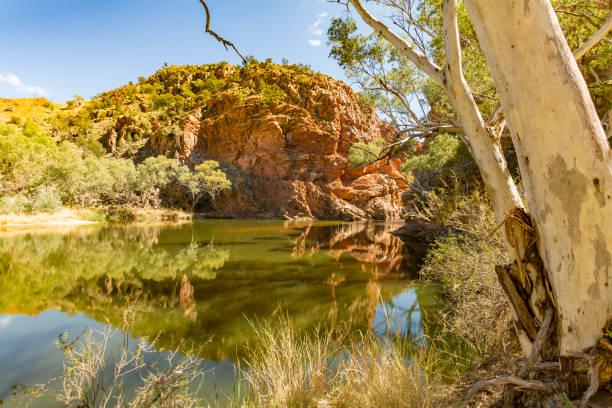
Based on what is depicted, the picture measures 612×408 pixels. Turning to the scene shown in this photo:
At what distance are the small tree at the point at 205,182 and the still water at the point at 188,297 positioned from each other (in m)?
20.7

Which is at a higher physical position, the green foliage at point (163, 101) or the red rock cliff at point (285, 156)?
the green foliage at point (163, 101)

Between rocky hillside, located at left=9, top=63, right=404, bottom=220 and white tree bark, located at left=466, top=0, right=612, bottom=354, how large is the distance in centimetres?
3197

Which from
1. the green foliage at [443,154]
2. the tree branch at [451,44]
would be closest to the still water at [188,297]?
the tree branch at [451,44]

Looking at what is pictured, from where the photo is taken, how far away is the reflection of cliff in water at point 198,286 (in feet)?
15.1

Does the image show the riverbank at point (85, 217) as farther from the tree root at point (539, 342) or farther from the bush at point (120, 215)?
the tree root at point (539, 342)

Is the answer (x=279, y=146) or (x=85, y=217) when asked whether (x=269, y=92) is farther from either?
(x=85, y=217)

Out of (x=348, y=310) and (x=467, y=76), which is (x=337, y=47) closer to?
(x=467, y=76)

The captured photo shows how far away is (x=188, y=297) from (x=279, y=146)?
31231mm

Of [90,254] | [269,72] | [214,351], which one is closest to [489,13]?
[214,351]

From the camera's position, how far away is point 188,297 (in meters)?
5.82

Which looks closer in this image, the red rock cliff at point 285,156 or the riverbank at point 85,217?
the riverbank at point 85,217

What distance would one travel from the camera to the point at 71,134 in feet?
143

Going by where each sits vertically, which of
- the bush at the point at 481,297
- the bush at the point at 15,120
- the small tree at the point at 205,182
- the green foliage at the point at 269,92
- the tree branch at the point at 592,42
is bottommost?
the bush at the point at 481,297

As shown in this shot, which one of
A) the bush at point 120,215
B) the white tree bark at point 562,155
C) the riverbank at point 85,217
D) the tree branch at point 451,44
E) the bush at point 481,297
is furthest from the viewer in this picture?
the bush at point 120,215
